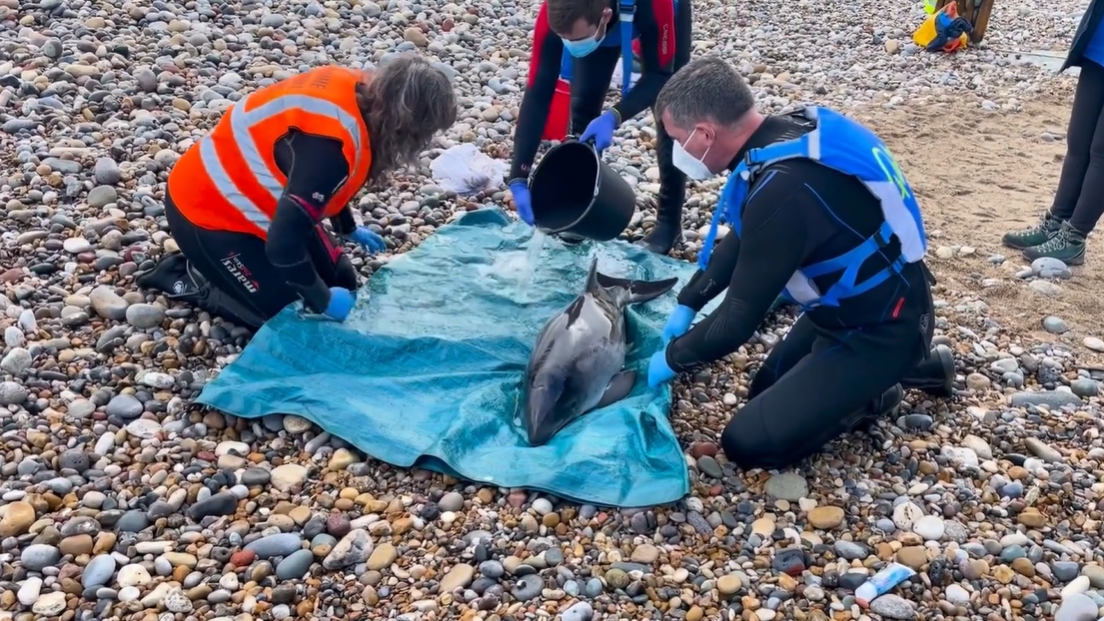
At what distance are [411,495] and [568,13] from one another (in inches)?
94.8

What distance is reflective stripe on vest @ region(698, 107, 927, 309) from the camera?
342 cm

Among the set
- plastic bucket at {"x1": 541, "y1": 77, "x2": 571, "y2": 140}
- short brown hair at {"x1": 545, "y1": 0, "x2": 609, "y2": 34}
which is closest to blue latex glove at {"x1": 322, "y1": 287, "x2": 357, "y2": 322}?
short brown hair at {"x1": 545, "y1": 0, "x2": 609, "y2": 34}

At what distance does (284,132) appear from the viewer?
3.93 metres

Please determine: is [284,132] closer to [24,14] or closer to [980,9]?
[24,14]

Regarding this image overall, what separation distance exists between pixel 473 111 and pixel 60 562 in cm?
491

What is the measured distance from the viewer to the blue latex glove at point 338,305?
4.34m

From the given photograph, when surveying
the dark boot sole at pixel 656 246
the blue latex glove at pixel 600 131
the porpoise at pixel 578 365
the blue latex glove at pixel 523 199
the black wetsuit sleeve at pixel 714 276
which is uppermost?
the blue latex glove at pixel 600 131

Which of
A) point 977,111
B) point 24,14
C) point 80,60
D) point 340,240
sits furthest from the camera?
point 977,111

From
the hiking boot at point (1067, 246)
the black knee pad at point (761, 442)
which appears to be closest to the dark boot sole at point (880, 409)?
the black knee pad at point (761, 442)

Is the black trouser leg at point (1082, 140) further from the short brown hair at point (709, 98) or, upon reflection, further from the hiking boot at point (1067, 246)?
the short brown hair at point (709, 98)

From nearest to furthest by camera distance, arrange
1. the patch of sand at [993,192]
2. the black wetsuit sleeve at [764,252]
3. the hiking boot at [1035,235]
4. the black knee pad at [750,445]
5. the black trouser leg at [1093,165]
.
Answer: the black wetsuit sleeve at [764,252] → the black knee pad at [750,445] → the patch of sand at [993,192] → the black trouser leg at [1093,165] → the hiking boot at [1035,235]

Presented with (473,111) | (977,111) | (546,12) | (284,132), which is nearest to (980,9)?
(977,111)

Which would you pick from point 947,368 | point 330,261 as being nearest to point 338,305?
point 330,261

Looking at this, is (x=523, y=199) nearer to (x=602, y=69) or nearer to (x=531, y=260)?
(x=531, y=260)
